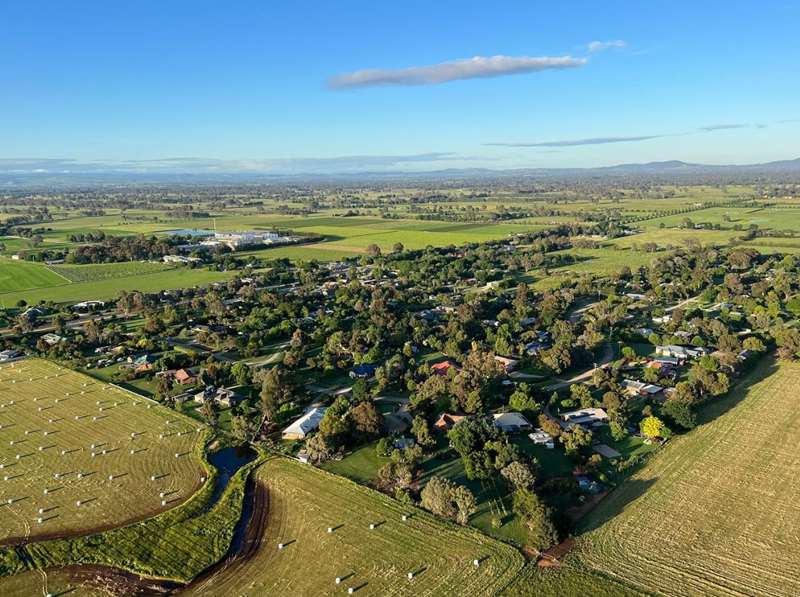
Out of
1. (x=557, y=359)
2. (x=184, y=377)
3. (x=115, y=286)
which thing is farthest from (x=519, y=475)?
(x=115, y=286)

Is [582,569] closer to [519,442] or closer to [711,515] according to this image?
[711,515]

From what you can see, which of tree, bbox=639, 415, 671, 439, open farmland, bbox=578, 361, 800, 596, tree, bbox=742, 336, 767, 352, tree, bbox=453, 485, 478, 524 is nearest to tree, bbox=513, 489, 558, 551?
open farmland, bbox=578, 361, 800, 596

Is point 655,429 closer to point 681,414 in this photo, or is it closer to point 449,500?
point 681,414

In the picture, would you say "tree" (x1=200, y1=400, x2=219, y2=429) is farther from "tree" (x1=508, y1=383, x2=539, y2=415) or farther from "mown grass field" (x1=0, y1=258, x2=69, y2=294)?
"mown grass field" (x1=0, y1=258, x2=69, y2=294)

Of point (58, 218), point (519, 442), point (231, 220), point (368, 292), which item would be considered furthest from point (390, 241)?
point (58, 218)

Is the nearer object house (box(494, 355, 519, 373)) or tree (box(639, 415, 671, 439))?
tree (box(639, 415, 671, 439))

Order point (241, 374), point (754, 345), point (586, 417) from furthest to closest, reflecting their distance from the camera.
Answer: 1. point (754, 345)
2. point (241, 374)
3. point (586, 417)
